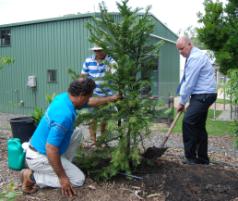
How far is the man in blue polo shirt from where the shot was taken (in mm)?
3906

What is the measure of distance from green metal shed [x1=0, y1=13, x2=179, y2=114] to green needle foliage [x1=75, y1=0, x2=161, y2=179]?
25.5 ft

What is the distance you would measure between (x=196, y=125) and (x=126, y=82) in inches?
58.1

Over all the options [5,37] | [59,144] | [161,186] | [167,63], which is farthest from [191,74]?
[167,63]

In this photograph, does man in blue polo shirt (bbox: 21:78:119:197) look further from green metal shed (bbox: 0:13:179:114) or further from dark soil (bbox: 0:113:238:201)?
green metal shed (bbox: 0:13:179:114)

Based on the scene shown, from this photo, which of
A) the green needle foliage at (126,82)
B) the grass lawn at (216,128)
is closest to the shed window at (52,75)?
the grass lawn at (216,128)

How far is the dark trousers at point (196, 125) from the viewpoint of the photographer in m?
5.25

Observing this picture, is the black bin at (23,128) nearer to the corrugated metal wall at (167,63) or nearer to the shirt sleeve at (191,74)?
the shirt sleeve at (191,74)

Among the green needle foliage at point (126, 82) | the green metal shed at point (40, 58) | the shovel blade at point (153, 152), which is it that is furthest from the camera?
the green metal shed at point (40, 58)

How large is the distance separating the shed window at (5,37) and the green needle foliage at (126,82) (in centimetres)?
1104

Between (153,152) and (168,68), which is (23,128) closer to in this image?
(153,152)

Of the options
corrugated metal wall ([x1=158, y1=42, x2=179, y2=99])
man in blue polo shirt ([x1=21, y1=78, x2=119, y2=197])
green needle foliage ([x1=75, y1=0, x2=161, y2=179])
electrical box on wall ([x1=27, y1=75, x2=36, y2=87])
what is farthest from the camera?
corrugated metal wall ([x1=158, y1=42, x2=179, y2=99])

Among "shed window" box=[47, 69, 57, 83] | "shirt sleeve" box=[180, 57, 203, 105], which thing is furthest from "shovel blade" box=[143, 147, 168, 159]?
"shed window" box=[47, 69, 57, 83]

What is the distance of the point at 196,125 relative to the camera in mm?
5316

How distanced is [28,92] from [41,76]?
916 mm
